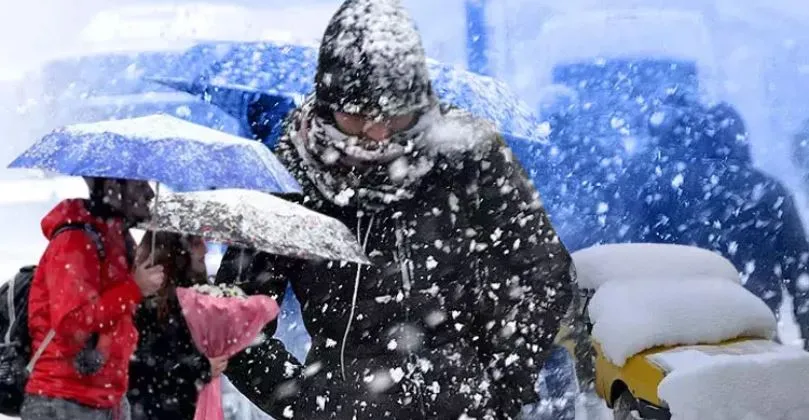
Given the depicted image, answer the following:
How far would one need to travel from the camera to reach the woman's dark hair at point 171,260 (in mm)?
3895

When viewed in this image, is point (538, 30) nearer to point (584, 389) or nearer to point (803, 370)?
point (584, 389)

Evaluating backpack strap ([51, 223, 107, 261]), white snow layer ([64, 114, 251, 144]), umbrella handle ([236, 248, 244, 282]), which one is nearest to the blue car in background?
white snow layer ([64, 114, 251, 144])

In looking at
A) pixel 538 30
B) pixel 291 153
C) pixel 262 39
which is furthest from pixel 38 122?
pixel 291 153

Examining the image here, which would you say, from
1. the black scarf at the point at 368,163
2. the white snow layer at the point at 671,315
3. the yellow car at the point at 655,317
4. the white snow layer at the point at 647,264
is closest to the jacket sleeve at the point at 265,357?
the black scarf at the point at 368,163

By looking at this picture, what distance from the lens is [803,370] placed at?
4.76 m

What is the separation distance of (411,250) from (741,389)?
9.24 feet

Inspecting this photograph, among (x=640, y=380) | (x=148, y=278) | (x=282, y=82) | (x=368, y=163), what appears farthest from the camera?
(x=282, y=82)

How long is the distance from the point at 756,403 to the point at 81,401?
2.55 meters

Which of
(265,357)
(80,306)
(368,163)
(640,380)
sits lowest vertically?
(640,380)

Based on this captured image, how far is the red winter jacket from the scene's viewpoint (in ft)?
11.1

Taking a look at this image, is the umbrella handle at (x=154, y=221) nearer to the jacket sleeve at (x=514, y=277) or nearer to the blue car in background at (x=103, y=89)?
the jacket sleeve at (x=514, y=277)

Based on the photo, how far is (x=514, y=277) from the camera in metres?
2.33

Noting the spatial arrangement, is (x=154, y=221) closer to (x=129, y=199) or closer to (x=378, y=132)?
(x=129, y=199)

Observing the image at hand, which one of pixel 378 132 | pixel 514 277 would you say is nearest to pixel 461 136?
pixel 378 132
